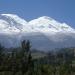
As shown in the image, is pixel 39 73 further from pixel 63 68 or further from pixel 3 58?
pixel 3 58

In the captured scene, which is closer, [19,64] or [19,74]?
[19,74]

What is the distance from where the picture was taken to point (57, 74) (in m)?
112

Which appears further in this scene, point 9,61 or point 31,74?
point 9,61

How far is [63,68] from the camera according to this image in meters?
117

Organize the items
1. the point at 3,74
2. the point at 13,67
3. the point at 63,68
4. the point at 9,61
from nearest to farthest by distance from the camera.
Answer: the point at 3,74 → the point at 63,68 → the point at 13,67 → the point at 9,61

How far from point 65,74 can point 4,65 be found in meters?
26.2

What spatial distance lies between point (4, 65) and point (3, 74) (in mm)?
19778

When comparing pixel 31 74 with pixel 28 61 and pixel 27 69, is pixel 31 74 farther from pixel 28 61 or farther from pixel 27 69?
pixel 28 61

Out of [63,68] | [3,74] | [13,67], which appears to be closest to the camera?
[3,74]

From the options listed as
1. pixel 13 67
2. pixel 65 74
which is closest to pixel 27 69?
pixel 13 67

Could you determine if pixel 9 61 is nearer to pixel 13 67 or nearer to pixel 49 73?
pixel 13 67

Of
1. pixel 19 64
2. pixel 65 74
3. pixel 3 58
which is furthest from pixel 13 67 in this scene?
pixel 65 74

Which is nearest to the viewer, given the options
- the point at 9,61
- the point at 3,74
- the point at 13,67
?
the point at 3,74

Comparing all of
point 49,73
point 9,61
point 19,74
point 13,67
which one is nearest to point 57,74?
point 49,73
